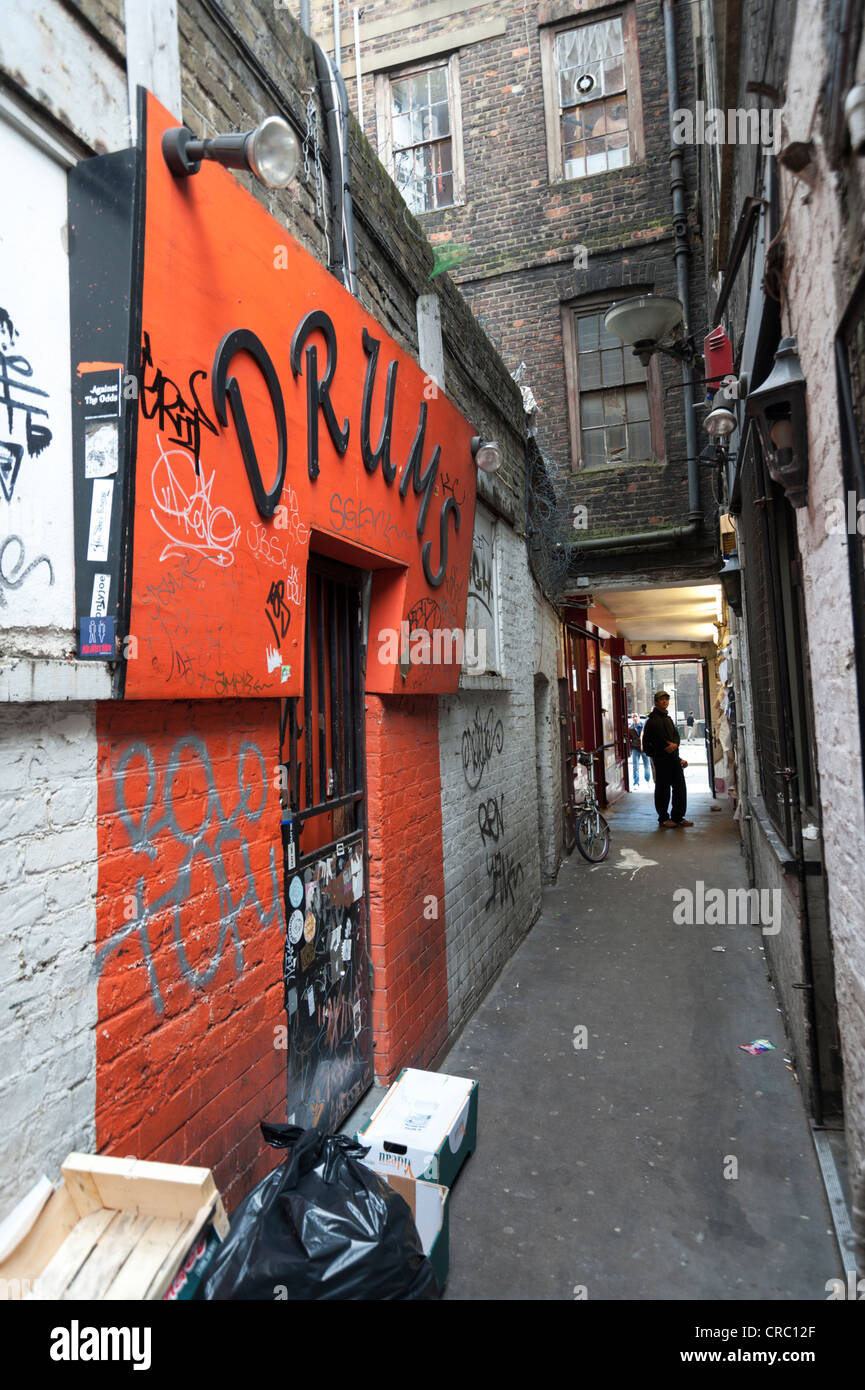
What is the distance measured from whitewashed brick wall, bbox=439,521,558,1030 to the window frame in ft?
10.8

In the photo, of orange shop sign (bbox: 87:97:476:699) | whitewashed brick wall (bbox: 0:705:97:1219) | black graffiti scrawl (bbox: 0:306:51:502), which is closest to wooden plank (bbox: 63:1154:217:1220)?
whitewashed brick wall (bbox: 0:705:97:1219)

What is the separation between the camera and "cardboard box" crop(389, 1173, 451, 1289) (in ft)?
9.48

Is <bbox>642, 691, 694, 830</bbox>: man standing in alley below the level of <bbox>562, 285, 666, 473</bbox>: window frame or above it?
below

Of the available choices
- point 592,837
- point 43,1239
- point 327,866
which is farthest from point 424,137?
point 43,1239

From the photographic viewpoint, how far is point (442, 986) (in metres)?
4.96

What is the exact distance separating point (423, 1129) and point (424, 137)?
494 inches

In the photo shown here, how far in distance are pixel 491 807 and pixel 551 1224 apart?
11.0 feet

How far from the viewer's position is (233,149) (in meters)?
2.25

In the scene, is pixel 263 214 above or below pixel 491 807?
above

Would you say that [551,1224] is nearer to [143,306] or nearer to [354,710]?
[354,710]

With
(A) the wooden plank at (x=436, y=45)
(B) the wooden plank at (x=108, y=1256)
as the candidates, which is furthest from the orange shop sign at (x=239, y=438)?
(A) the wooden plank at (x=436, y=45)

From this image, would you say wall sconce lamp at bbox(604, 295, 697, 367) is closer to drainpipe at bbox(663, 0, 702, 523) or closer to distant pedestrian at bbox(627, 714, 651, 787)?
drainpipe at bbox(663, 0, 702, 523)

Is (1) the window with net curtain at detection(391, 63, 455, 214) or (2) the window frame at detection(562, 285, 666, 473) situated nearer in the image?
(2) the window frame at detection(562, 285, 666, 473)
